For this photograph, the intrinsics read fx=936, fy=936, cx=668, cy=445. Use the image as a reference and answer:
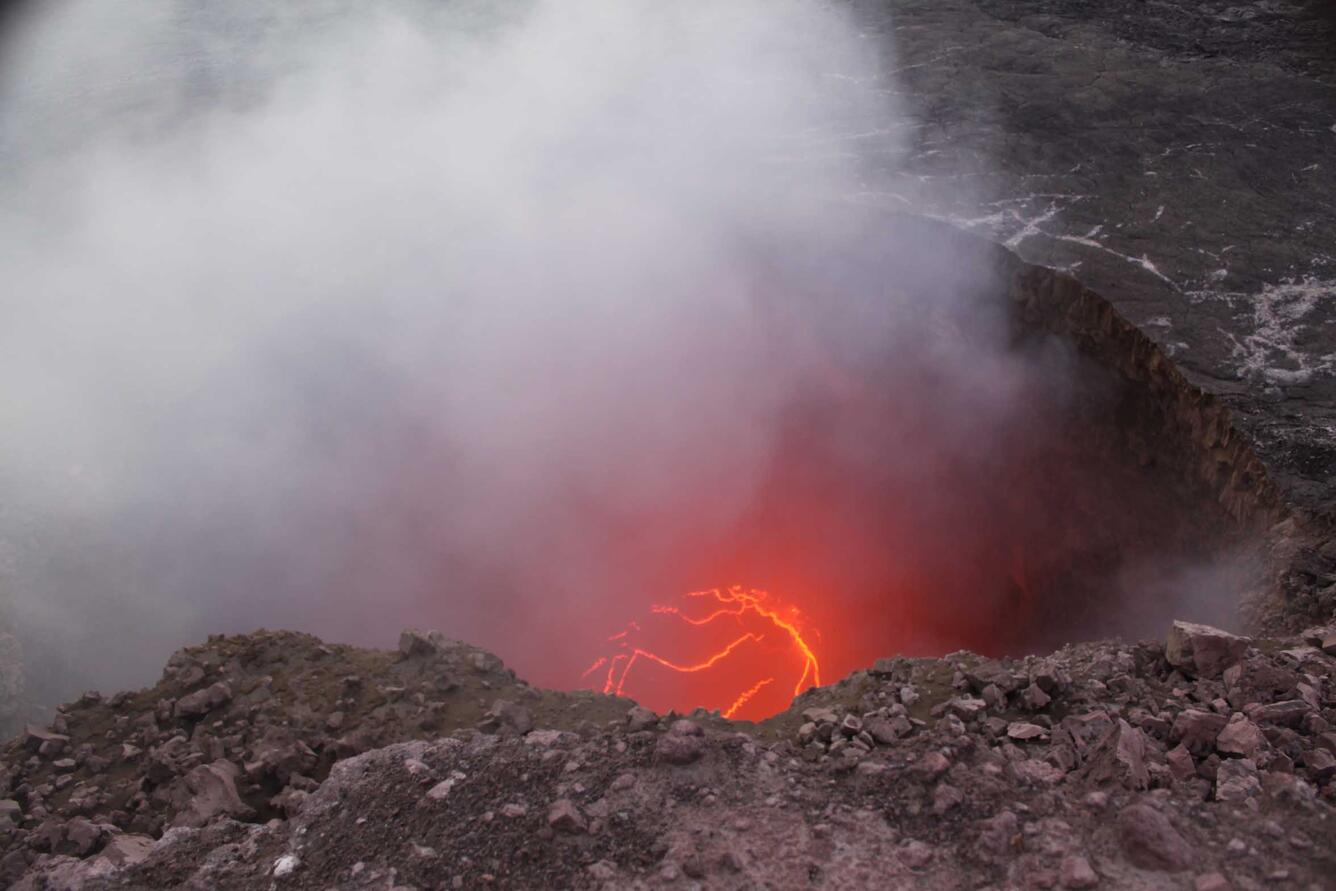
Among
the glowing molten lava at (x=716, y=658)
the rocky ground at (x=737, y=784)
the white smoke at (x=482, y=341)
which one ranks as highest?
the white smoke at (x=482, y=341)

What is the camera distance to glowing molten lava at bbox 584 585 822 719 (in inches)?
377

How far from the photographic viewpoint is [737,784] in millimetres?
4242

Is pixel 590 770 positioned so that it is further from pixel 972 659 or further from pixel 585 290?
pixel 585 290

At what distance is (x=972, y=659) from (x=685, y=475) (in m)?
6.21

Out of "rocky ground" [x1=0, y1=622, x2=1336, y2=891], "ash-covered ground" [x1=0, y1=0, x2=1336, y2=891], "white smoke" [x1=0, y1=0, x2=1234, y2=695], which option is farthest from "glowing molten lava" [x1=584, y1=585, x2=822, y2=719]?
"rocky ground" [x1=0, y1=622, x2=1336, y2=891]

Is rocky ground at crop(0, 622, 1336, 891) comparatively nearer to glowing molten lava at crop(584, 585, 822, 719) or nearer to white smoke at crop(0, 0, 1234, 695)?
white smoke at crop(0, 0, 1234, 695)

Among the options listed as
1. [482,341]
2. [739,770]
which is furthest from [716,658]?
[739,770]

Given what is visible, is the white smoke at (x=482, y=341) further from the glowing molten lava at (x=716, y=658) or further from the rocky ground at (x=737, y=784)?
the rocky ground at (x=737, y=784)

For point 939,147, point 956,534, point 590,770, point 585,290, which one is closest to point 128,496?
point 585,290

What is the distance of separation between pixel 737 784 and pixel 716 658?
5.70 meters

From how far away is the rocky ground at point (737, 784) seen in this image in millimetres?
3707

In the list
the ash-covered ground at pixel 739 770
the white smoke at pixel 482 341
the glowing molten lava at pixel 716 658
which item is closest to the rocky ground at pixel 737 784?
the ash-covered ground at pixel 739 770

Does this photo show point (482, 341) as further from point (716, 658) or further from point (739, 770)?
point (739, 770)

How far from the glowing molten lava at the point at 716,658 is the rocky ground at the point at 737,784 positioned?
4.39 metres
